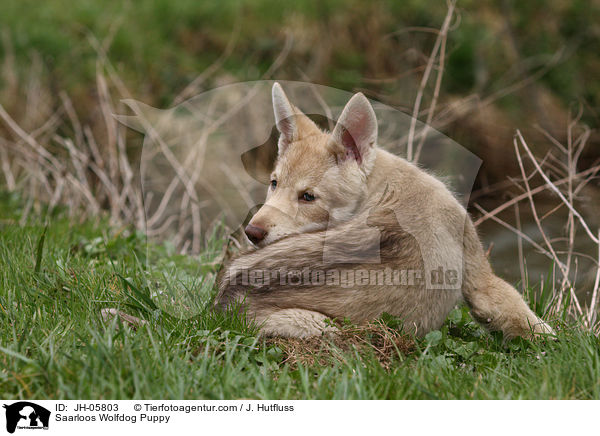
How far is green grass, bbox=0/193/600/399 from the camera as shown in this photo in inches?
104

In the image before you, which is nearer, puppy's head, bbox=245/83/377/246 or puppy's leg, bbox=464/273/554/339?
puppy's head, bbox=245/83/377/246

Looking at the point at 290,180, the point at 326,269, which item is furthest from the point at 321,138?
the point at 326,269

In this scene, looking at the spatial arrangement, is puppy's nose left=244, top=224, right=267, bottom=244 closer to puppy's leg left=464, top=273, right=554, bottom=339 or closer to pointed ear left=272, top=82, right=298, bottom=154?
pointed ear left=272, top=82, right=298, bottom=154

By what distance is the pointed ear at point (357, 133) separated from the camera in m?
3.22

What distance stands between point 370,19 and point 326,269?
6871mm

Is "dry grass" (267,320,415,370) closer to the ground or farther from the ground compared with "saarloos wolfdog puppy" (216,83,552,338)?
closer to the ground

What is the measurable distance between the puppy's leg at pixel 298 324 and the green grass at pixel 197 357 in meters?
0.10

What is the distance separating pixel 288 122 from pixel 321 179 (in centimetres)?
42

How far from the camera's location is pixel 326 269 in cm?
311

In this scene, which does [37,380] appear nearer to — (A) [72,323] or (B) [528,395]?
(A) [72,323]
